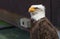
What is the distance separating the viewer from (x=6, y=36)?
13.0ft

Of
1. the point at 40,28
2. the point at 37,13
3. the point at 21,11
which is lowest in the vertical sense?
the point at 21,11

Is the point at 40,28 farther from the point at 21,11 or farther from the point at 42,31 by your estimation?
the point at 21,11

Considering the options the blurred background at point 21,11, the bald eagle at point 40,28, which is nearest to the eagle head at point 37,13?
the bald eagle at point 40,28

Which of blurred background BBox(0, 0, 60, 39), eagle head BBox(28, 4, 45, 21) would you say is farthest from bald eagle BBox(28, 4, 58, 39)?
blurred background BBox(0, 0, 60, 39)

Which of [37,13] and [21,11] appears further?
[21,11]

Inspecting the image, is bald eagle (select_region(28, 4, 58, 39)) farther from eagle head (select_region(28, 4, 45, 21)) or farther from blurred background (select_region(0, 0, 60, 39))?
blurred background (select_region(0, 0, 60, 39))

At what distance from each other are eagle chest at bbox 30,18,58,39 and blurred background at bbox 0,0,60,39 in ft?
6.86

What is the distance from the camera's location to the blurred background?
408cm

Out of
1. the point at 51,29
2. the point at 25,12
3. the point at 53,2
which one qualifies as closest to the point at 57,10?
the point at 53,2

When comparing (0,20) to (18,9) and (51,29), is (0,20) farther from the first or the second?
(51,29)

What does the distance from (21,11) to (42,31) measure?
2.74 m

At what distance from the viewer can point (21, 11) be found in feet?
15.0

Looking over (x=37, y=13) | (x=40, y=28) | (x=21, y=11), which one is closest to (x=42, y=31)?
(x=40, y=28)

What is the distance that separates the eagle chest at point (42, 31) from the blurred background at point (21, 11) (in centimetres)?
209
